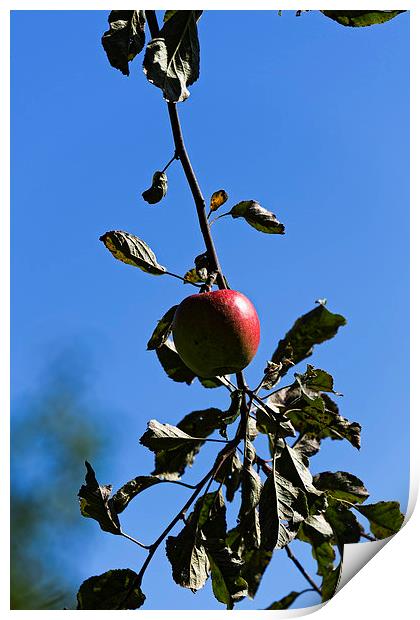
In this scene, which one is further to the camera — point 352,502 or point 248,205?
point 352,502

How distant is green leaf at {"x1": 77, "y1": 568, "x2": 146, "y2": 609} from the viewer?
917 mm

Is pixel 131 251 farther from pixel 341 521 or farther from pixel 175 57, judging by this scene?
pixel 341 521

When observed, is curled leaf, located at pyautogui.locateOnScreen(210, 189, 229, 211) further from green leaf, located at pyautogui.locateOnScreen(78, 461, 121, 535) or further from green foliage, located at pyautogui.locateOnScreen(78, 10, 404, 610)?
green leaf, located at pyautogui.locateOnScreen(78, 461, 121, 535)

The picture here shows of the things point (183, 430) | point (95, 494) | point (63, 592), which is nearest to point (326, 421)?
point (183, 430)

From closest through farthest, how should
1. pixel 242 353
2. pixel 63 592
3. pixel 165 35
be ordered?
pixel 165 35 < pixel 242 353 < pixel 63 592

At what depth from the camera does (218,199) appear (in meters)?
0.97

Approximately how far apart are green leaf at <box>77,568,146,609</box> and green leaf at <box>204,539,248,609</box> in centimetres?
10

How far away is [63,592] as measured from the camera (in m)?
1.04

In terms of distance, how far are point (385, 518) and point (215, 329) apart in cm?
40

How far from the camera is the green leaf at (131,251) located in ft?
3.01

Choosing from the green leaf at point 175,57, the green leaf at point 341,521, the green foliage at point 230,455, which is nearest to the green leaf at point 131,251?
the green foliage at point 230,455

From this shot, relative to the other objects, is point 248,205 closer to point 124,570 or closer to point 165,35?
point 165,35

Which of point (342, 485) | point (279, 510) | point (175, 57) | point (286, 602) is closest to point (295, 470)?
point (279, 510)
